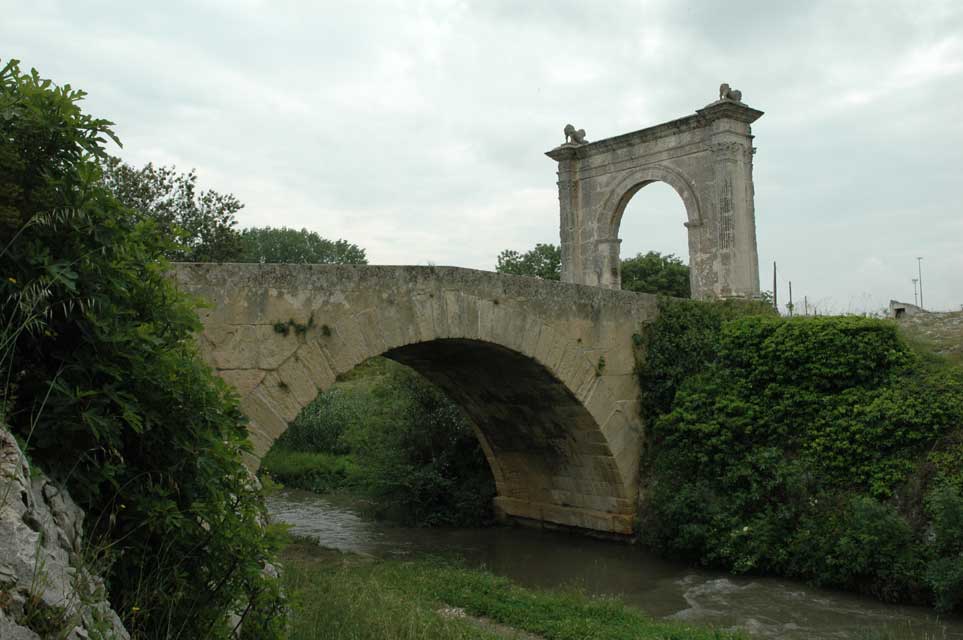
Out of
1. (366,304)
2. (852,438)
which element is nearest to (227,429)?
(366,304)

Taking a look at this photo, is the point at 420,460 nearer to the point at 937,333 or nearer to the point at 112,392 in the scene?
the point at 937,333

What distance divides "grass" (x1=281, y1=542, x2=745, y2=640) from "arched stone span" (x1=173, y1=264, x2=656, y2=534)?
5.25 ft

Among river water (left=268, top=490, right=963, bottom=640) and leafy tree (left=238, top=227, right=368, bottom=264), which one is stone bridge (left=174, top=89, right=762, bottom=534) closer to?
river water (left=268, top=490, right=963, bottom=640)

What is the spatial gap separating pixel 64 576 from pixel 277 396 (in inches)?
185

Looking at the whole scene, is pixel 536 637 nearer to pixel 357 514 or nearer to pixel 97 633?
pixel 97 633

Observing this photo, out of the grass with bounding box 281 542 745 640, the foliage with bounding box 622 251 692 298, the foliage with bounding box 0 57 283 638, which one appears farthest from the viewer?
the foliage with bounding box 622 251 692 298

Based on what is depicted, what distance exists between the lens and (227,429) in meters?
3.48

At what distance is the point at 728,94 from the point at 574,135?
324 cm

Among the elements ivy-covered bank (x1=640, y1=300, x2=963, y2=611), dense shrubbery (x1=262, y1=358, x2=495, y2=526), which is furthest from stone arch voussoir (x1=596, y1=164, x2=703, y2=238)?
dense shrubbery (x1=262, y1=358, x2=495, y2=526)

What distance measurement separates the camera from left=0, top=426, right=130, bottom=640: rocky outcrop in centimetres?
221

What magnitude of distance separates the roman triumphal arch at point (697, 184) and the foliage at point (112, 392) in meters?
10.4

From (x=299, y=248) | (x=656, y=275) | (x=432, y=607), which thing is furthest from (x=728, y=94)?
(x=299, y=248)

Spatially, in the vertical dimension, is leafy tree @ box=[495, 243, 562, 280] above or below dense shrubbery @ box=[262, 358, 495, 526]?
above

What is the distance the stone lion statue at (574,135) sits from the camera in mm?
15711
